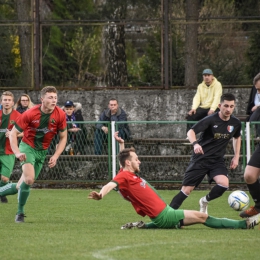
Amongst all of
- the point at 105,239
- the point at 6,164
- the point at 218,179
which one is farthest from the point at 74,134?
the point at 105,239

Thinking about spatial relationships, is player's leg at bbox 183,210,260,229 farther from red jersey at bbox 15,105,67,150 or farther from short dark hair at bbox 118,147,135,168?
red jersey at bbox 15,105,67,150

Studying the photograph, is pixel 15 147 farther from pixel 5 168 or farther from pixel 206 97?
pixel 206 97

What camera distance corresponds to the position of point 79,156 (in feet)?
60.1

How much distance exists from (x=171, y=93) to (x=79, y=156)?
3.00 metres

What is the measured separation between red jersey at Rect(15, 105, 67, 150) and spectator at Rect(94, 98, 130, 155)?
6.85m

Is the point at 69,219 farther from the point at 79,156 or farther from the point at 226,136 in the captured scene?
the point at 79,156

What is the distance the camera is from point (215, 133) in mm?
11539

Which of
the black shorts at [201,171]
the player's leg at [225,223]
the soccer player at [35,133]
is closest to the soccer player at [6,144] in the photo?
the soccer player at [35,133]

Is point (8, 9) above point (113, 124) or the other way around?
above

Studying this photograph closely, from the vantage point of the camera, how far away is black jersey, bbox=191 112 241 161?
11508mm

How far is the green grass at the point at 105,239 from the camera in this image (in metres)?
7.91

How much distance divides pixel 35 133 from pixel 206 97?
24.0 ft

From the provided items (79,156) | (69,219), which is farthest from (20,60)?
(69,219)

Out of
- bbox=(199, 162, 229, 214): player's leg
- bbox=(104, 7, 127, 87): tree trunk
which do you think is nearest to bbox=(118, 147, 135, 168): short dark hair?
bbox=(199, 162, 229, 214): player's leg
